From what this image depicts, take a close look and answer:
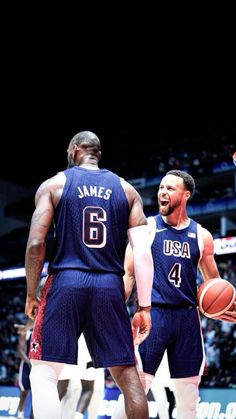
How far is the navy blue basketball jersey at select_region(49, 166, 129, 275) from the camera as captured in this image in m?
3.40

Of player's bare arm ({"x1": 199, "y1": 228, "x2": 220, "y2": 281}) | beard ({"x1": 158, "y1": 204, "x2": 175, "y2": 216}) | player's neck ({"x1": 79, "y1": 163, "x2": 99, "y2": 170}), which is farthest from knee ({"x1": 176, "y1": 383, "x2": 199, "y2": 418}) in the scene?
player's neck ({"x1": 79, "y1": 163, "x2": 99, "y2": 170})

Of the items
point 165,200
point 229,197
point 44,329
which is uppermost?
point 229,197

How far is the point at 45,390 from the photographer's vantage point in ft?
10.6

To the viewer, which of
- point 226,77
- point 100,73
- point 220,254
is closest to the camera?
point 220,254

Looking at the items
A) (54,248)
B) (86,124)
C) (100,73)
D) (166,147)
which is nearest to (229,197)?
(166,147)

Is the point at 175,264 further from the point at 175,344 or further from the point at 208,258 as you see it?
the point at 175,344

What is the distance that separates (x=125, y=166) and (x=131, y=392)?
2089cm

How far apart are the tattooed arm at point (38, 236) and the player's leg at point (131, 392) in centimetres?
58

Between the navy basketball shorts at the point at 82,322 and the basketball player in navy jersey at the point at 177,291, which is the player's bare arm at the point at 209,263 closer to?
the basketball player in navy jersey at the point at 177,291

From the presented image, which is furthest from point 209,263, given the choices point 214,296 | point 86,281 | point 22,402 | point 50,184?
point 22,402

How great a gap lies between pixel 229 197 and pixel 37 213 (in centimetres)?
1807

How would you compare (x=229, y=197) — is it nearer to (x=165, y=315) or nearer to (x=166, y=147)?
(x=166, y=147)

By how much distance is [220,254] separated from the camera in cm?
866

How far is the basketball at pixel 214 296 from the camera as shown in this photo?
4590mm
